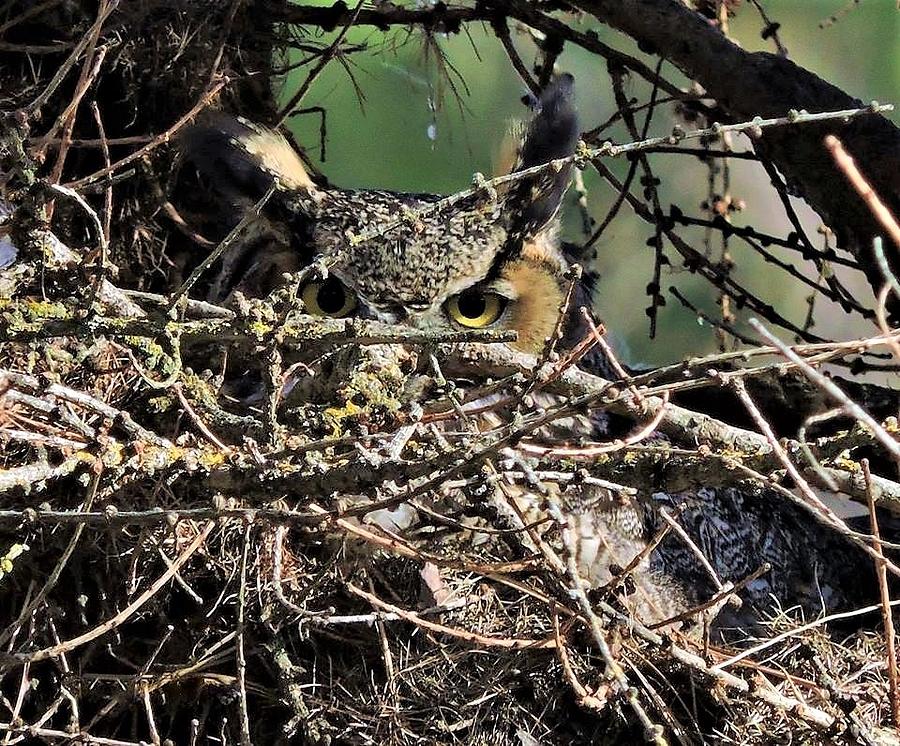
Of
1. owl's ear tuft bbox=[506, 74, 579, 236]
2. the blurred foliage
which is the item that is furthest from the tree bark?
the blurred foliage

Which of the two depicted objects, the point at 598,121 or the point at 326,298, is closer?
the point at 326,298

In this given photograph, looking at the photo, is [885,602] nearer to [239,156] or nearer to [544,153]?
[544,153]

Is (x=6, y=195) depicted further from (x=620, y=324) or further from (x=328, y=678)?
(x=620, y=324)

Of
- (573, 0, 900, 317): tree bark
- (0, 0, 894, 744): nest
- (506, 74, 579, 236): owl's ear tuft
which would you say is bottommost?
(0, 0, 894, 744): nest

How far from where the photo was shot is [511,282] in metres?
1.70

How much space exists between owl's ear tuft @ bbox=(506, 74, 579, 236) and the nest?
383 millimetres

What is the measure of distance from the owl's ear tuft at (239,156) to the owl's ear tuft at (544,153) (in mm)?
337

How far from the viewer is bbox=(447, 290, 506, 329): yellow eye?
166 cm

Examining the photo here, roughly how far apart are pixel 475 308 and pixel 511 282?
7cm

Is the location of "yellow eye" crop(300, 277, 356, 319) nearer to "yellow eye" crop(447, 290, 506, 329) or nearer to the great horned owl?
the great horned owl

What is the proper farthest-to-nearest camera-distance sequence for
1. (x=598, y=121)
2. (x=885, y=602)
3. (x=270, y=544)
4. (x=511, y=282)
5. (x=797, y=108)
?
(x=598, y=121) → (x=511, y=282) → (x=797, y=108) → (x=270, y=544) → (x=885, y=602)

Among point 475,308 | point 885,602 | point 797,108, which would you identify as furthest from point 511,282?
point 885,602

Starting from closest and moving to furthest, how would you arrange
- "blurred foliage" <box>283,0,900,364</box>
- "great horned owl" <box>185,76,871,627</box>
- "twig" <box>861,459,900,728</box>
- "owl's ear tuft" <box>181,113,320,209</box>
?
1. "twig" <box>861,459,900,728</box>
2. "great horned owl" <box>185,76,871,627</box>
3. "owl's ear tuft" <box>181,113,320,209</box>
4. "blurred foliage" <box>283,0,900,364</box>

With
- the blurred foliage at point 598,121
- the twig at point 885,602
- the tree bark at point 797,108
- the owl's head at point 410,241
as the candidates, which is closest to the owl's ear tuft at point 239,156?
the owl's head at point 410,241
